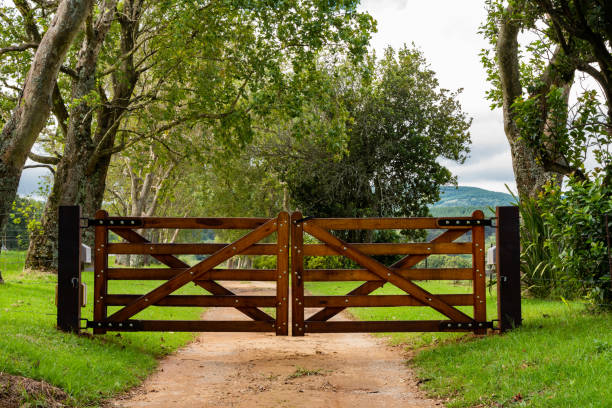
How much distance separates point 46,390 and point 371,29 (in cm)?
1569

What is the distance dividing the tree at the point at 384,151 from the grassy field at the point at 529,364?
65.5 ft

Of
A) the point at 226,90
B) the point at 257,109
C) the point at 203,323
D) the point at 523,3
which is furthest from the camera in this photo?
the point at 226,90

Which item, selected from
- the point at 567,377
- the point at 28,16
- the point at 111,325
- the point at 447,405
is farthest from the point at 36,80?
the point at 28,16

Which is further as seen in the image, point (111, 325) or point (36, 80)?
point (36, 80)

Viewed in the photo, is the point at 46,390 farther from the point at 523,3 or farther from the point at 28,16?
the point at 28,16

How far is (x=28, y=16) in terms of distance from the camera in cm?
1938

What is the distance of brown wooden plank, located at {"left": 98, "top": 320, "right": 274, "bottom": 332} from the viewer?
8617mm

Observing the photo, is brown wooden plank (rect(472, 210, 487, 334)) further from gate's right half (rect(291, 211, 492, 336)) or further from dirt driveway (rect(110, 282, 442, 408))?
dirt driveway (rect(110, 282, 442, 408))

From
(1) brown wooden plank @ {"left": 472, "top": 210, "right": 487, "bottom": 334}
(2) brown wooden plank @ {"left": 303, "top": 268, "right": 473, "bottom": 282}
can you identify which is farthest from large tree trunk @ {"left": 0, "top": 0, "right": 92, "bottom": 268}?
(1) brown wooden plank @ {"left": 472, "top": 210, "right": 487, "bottom": 334}

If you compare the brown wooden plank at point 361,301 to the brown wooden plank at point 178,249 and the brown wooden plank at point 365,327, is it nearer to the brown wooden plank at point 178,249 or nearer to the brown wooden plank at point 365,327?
the brown wooden plank at point 365,327

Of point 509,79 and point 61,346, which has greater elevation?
point 509,79

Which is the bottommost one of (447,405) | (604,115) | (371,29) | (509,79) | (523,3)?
(447,405)

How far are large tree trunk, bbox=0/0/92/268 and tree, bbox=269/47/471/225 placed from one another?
62.7 feet

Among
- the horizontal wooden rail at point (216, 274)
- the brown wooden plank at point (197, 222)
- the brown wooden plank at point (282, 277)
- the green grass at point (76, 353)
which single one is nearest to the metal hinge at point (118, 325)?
the green grass at point (76, 353)
